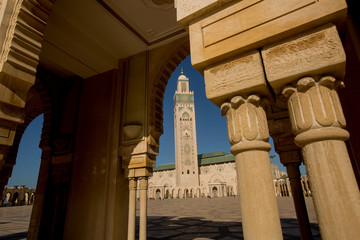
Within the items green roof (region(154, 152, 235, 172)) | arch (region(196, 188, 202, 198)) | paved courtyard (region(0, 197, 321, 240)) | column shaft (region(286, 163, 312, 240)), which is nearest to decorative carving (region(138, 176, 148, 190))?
paved courtyard (region(0, 197, 321, 240))

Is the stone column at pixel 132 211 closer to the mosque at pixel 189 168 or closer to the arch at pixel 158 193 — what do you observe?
the mosque at pixel 189 168

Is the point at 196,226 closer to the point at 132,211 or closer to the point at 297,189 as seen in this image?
the point at 132,211

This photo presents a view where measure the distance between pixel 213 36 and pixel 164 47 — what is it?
10.3 ft

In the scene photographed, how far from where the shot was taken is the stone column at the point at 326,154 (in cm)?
87

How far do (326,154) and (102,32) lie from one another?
4.32m

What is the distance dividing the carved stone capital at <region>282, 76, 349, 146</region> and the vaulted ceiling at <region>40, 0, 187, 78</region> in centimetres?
327

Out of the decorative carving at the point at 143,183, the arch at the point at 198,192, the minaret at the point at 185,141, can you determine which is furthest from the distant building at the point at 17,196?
the arch at the point at 198,192

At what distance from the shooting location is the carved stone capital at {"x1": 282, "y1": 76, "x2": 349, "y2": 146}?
0.99 metres

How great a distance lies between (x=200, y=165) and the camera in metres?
50.8

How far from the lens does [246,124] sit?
1.21 meters

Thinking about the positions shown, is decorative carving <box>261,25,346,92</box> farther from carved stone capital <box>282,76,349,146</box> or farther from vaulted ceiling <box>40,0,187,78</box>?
vaulted ceiling <box>40,0,187,78</box>

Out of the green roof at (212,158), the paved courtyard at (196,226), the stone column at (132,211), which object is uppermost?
the green roof at (212,158)

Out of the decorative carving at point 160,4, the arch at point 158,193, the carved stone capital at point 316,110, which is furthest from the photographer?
the arch at point 158,193

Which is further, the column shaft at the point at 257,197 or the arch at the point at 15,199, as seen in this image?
the arch at the point at 15,199
